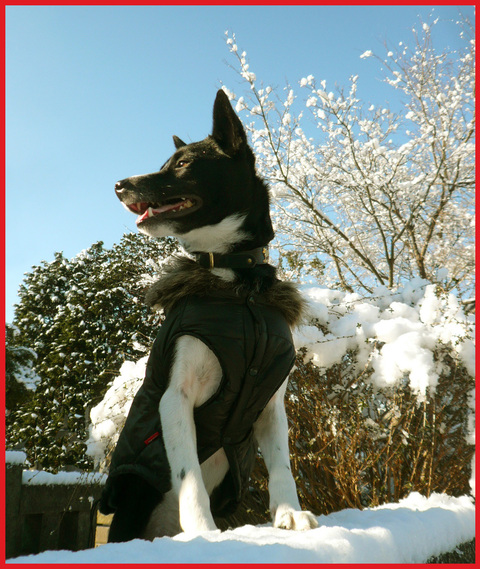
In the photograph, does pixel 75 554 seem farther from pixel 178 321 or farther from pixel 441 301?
pixel 441 301

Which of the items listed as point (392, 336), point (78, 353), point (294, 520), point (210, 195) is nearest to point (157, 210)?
point (210, 195)

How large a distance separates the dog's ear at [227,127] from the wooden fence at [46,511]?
255 cm

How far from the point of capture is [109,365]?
1242 cm

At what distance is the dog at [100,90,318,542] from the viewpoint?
6.57ft

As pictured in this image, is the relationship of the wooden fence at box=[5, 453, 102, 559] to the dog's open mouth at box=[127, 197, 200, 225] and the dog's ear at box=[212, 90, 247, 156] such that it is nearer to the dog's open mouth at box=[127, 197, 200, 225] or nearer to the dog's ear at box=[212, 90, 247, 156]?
the dog's open mouth at box=[127, 197, 200, 225]

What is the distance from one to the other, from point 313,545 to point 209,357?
913 millimetres

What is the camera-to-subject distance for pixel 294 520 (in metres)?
1.84

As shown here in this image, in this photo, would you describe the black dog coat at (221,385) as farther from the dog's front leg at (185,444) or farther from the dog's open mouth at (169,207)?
the dog's open mouth at (169,207)

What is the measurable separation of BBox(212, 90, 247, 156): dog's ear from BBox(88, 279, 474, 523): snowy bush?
1.80 meters

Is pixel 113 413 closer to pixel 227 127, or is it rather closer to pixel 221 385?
pixel 221 385

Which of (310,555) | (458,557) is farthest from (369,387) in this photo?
(310,555)

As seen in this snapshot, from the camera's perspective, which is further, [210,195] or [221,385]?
[210,195]

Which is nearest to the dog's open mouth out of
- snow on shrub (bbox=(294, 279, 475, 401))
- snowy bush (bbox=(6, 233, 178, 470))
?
snow on shrub (bbox=(294, 279, 475, 401))

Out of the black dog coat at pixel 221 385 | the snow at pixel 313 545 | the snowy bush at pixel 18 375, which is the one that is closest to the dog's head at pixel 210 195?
the black dog coat at pixel 221 385
